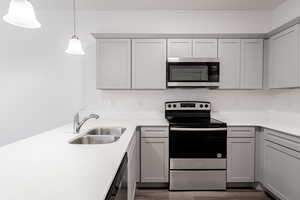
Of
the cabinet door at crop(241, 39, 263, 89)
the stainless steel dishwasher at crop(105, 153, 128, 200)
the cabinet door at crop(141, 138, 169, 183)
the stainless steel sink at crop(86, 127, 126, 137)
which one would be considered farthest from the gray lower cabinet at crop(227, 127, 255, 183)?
the stainless steel dishwasher at crop(105, 153, 128, 200)

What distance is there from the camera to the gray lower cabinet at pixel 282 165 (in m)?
2.10

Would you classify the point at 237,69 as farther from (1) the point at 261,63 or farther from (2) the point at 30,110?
(2) the point at 30,110

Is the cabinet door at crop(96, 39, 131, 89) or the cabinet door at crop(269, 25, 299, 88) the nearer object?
the cabinet door at crop(269, 25, 299, 88)

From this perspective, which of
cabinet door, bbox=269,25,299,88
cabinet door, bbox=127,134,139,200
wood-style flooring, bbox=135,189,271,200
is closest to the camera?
cabinet door, bbox=127,134,139,200

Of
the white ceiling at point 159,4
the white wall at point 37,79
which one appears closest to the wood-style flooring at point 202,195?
the white wall at point 37,79

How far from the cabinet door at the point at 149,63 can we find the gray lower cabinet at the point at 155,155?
2.33 feet

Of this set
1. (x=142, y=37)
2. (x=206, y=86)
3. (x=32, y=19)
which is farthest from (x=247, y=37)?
(x=32, y=19)

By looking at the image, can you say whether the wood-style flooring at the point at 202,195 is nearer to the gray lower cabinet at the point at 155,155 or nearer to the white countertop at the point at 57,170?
the gray lower cabinet at the point at 155,155

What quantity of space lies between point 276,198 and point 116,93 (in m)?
2.62

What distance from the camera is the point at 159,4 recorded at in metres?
3.11

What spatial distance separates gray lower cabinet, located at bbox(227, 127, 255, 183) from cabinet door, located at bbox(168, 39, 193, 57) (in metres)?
1.28

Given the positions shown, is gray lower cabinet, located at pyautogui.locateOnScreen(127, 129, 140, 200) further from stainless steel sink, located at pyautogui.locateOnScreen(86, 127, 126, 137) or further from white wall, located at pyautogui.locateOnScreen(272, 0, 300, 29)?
white wall, located at pyautogui.locateOnScreen(272, 0, 300, 29)

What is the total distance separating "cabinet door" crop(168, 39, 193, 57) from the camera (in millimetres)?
3061

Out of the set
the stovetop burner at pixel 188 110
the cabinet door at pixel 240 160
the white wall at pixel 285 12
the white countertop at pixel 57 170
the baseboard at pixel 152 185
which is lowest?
the baseboard at pixel 152 185
